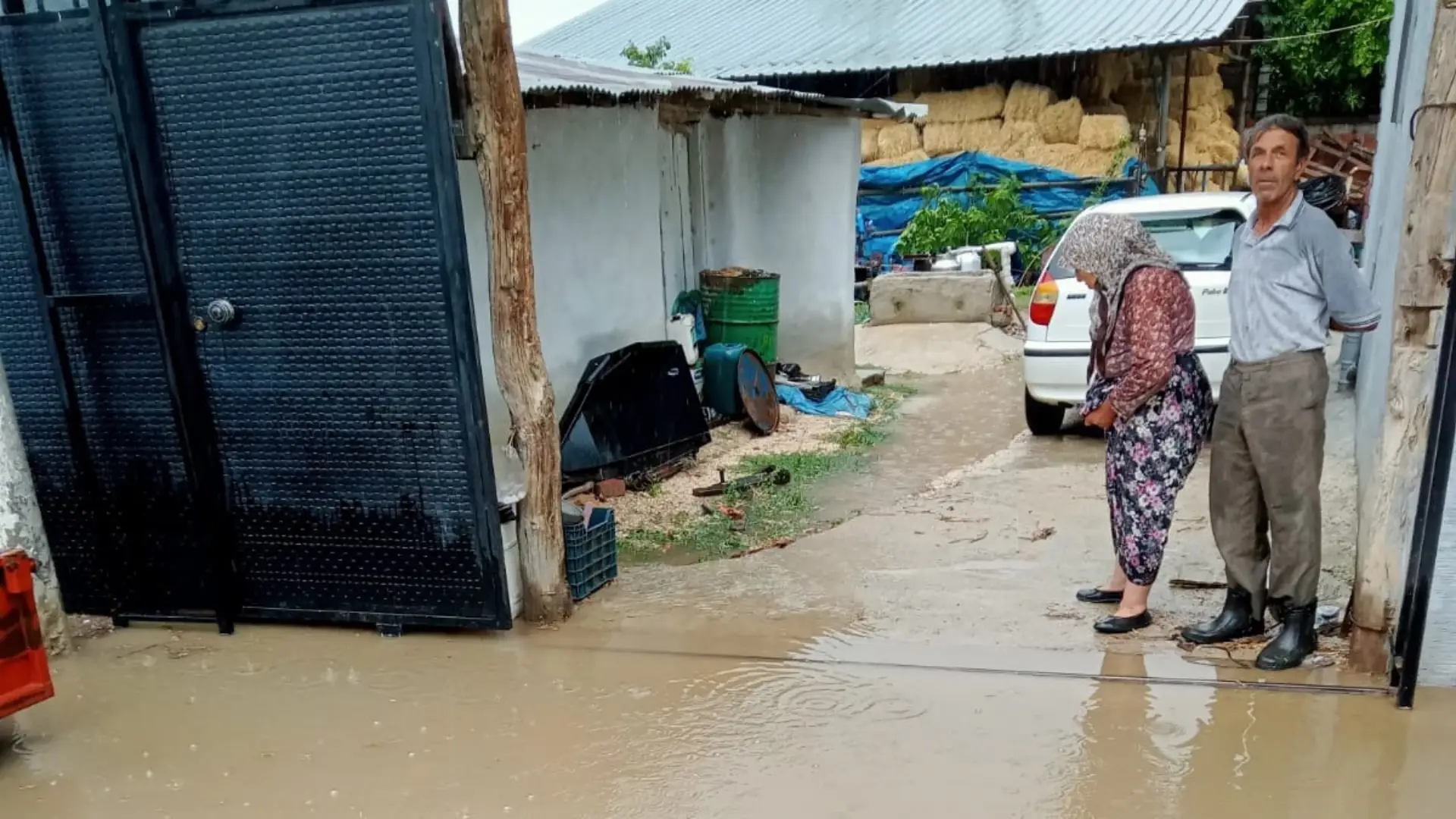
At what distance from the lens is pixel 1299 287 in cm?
344

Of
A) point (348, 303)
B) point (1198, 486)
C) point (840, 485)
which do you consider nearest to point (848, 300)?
point (840, 485)

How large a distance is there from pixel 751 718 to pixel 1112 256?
2116 millimetres

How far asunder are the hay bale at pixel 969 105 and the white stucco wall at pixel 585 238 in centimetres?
995

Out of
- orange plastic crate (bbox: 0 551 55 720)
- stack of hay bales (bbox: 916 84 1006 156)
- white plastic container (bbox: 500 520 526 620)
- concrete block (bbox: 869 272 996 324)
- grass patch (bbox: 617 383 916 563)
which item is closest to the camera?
orange plastic crate (bbox: 0 551 55 720)

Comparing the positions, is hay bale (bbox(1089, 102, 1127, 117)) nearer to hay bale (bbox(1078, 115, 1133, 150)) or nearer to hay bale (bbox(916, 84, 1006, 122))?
hay bale (bbox(1078, 115, 1133, 150))

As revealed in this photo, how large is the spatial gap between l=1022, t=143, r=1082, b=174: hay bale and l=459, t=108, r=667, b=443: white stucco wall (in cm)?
969

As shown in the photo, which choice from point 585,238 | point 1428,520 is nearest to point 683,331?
point 585,238

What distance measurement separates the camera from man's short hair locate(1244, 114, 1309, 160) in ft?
11.1

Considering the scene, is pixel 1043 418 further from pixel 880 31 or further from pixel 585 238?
pixel 880 31

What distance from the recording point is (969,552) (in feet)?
17.3

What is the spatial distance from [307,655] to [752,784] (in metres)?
2.09

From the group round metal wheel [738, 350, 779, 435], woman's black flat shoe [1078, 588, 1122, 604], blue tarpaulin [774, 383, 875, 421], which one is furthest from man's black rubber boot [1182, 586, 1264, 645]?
blue tarpaulin [774, 383, 875, 421]

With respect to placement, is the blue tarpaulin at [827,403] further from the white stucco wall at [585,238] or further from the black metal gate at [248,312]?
the black metal gate at [248,312]

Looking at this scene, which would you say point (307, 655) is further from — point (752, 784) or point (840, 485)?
point (840, 485)
